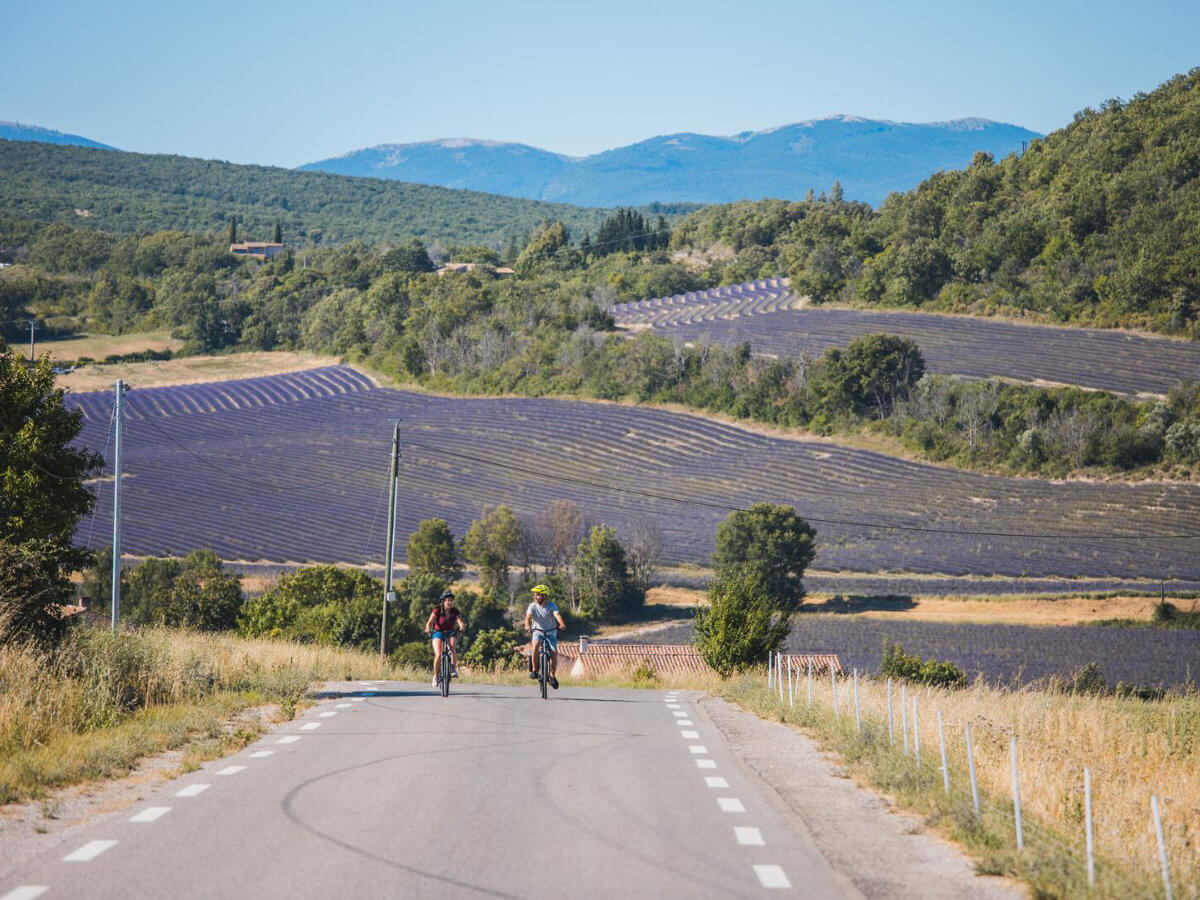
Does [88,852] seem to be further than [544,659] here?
No

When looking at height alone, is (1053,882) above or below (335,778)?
above

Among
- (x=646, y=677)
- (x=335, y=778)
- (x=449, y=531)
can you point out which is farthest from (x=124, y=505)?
(x=335, y=778)

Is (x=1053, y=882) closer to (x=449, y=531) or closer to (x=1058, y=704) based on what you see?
(x=1058, y=704)

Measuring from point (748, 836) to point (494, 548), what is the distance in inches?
2527

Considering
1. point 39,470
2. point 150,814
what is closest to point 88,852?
point 150,814

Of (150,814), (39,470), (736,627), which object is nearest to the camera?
(150,814)

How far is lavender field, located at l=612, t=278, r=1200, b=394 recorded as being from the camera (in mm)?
87656

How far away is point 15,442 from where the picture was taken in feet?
60.7

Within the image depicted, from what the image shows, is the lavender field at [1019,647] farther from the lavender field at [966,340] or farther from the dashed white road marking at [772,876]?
the dashed white road marking at [772,876]

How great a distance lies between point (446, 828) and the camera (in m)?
8.91

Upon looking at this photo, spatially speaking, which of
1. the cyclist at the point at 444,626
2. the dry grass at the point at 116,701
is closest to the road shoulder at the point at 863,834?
the dry grass at the point at 116,701

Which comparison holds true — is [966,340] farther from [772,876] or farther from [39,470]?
[772,876]

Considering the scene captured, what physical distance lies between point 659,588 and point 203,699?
56.6 meters

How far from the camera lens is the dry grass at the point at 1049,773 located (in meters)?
7.94
